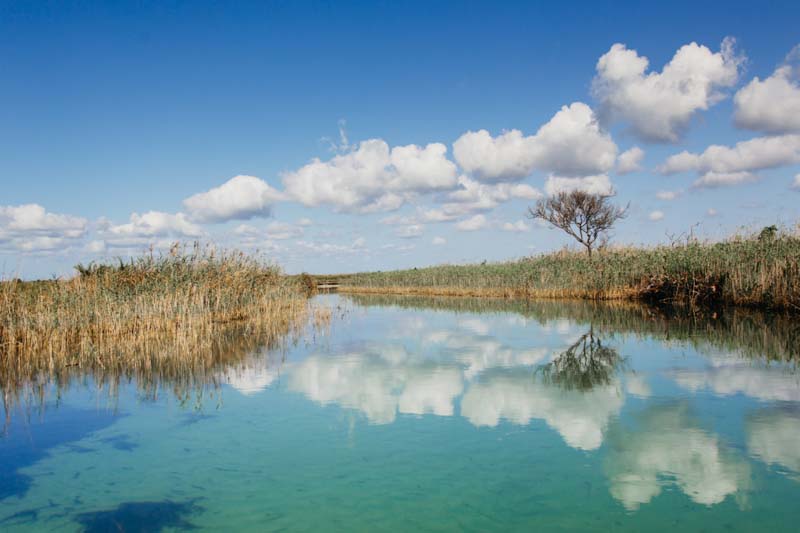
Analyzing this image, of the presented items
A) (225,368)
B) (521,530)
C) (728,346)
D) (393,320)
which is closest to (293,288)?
(393,320)

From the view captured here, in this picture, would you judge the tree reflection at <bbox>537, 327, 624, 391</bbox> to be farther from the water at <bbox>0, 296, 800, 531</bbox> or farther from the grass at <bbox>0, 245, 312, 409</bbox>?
the grass at <bbox>0, 245, 312, 409</bbox>

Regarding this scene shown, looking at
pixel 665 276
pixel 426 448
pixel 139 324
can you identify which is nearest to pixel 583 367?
pixel 426 448

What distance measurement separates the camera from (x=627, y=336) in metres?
12.5

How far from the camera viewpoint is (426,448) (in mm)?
5184

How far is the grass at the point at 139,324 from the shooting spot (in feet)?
30.2

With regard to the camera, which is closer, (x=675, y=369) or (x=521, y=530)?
(x=521, y=530)

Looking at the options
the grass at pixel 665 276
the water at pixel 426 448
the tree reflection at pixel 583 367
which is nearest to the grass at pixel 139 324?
the water at pixel 426 448

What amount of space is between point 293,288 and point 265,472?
18.5 m

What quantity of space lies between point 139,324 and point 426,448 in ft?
31.9

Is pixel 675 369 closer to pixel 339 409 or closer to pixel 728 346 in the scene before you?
pixel 728 346

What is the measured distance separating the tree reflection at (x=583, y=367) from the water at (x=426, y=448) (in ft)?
0.21

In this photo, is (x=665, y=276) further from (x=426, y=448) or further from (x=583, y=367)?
(x=426, y=448)

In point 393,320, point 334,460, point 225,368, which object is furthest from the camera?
point 393,320

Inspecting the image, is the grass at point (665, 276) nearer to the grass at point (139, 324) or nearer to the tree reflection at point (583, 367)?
the tree reflection at point (583, 367)
